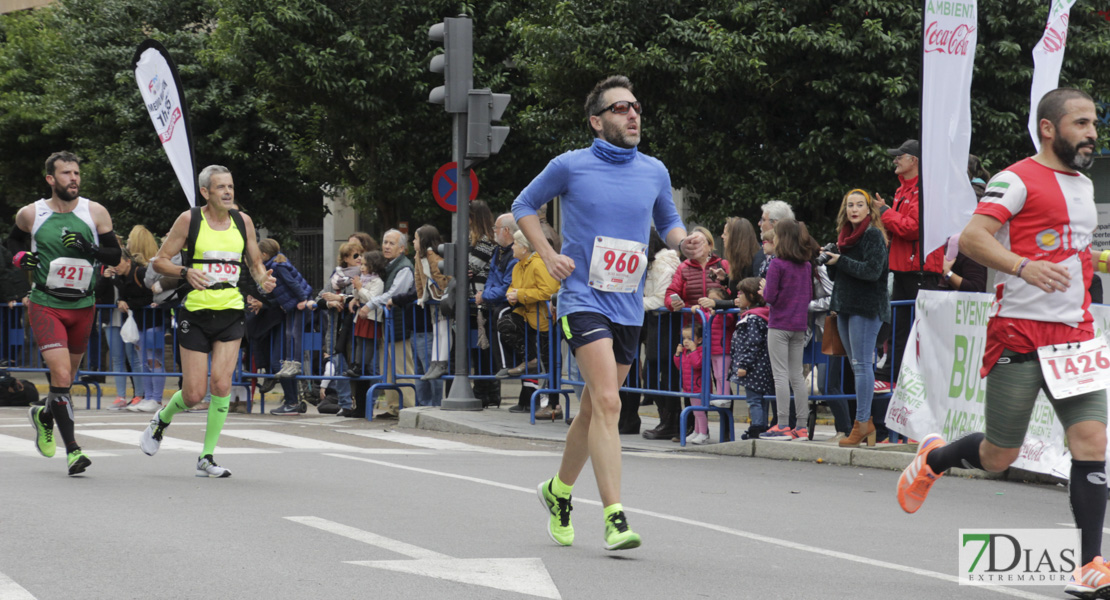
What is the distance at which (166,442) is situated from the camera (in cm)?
Answer: 1159

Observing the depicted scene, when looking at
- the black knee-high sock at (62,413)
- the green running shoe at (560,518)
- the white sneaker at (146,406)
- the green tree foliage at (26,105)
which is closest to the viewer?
the green running shoe at (560,518)

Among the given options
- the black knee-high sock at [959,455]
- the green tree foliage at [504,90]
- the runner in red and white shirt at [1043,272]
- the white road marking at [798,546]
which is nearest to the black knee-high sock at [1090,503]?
the runner in red and white shirt at [1043,272]

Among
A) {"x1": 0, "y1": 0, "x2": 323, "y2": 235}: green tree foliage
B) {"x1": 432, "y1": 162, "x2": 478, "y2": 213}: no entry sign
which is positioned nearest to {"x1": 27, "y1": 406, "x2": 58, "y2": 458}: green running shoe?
{"x1": 432, "y1": 162, "x2": 478, "y2": 213}: no entry sign

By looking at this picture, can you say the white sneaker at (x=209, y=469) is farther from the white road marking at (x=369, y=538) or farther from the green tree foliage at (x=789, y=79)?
the green tree foliage at (x=789, y=79)

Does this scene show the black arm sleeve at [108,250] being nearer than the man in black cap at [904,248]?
Yes

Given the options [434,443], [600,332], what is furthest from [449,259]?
[600,332]

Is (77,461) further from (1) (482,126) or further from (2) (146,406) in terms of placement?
(2) (146,406)

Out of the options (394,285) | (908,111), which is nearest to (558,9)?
(908,111)

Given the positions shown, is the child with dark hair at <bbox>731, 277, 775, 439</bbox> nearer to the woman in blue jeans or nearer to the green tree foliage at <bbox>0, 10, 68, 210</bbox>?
the woman in blue jeans

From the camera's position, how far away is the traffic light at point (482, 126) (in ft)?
45.0

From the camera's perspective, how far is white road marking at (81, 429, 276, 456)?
10793mm

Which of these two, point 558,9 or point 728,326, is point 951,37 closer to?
point 728,326

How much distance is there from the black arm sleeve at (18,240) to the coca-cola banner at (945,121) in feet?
19.0

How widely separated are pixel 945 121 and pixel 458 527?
470 cm
